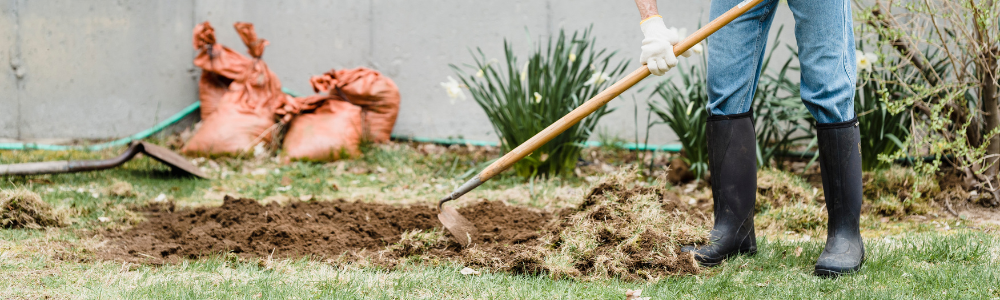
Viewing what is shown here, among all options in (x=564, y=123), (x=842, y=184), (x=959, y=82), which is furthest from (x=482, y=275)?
(x=959, y=82)

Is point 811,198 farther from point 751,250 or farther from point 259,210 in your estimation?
point 259,210

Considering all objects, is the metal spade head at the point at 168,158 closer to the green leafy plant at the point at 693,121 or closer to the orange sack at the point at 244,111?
the orange sack at the point at 244,111

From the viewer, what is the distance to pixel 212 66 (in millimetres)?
4441

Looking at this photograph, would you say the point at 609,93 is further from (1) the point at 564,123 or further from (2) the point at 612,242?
(2) the point at 612,242

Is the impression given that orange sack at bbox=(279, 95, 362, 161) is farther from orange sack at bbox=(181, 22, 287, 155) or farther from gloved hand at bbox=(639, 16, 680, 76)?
gloved hand at bbox=(639, 16, 680, 76)

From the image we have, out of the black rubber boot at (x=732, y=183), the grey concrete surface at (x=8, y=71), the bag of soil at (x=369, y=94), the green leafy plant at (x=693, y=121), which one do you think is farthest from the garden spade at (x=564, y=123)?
the grey concrete surface at (x=8, y=71)

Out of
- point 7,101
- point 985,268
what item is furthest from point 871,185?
point 7,101

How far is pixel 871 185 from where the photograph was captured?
9.60 ft

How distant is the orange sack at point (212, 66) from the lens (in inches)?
171

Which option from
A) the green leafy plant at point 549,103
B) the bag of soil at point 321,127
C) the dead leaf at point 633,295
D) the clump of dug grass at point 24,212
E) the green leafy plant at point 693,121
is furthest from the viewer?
the bag of soil at point 321,127

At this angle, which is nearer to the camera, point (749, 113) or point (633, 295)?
point (633, 295)

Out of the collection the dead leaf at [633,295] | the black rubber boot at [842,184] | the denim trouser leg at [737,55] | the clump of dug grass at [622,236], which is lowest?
the dead leaf at [633,295]

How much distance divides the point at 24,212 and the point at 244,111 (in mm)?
2033

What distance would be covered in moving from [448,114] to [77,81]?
8.36 feet
